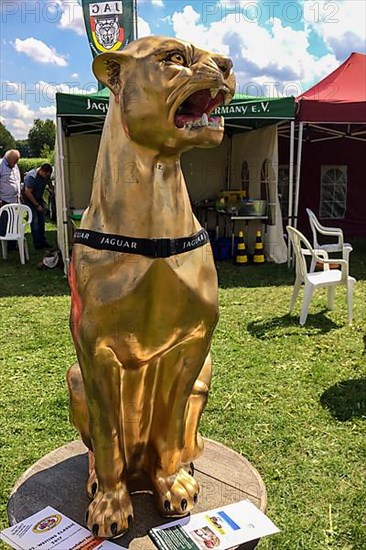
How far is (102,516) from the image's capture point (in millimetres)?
1688

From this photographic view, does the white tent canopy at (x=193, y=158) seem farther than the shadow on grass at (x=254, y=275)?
Yes

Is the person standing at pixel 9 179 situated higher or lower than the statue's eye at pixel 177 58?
lower

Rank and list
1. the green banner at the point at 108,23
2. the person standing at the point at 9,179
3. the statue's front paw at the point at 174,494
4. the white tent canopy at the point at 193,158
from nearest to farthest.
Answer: the statue's front paw at the point at 174,494
the white tent canopy at the point at 193,158
the green banner at the point at 108,23
the person standing at the point at 9,179

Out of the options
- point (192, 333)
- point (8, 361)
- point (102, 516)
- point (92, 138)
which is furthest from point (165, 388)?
point (92, 138)

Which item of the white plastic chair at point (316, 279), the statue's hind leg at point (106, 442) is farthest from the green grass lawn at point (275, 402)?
the statue's hind leg at point (106, 442)

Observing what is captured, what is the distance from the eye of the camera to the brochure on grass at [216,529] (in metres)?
1.65

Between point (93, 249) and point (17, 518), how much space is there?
99 centimetres

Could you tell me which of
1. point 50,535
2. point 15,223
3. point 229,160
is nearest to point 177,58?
point 50,535

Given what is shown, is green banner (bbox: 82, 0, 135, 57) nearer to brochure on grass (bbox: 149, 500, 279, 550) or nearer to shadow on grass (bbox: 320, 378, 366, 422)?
shadow on grass (bbox: 320, 378, 366, 422)

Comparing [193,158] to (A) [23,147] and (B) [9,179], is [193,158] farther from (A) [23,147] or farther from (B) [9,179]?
(A) [23,147]

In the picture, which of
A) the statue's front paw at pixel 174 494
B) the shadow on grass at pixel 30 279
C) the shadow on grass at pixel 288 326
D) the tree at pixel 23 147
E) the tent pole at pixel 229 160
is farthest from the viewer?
the tree at pixel 23 147

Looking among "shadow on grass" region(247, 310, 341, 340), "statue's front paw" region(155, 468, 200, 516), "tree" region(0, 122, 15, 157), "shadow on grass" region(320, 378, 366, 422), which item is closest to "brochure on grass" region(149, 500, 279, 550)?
"statue's front paw" region(155, 468, 200, 516)

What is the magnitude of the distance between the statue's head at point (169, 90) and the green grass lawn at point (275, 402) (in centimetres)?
196

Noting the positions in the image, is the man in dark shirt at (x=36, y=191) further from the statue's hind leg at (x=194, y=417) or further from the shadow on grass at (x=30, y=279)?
the statue's hind leg at (x=194, y=417)
